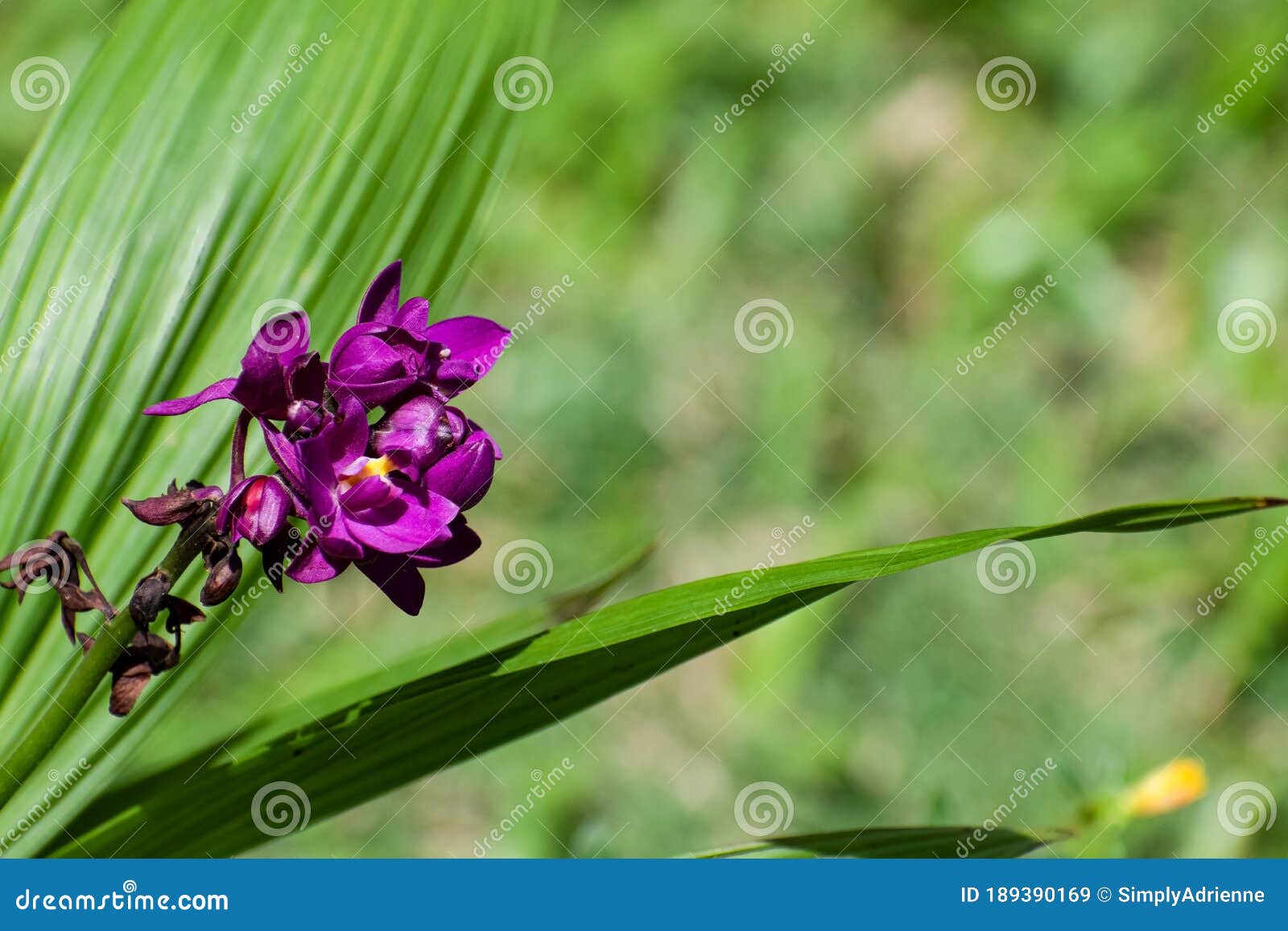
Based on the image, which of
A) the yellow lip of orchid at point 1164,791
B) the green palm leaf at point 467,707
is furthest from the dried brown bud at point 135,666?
the yellow lip of orchid at point 1164,791

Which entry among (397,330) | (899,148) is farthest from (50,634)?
(899,148)

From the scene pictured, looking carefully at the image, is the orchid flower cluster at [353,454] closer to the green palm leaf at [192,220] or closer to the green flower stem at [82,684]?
the green flower stem at [82,684]

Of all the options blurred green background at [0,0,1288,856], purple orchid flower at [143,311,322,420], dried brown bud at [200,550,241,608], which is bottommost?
dried brown bud at [200,550,241,608]

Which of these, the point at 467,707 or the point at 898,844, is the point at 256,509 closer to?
the point at 467,707

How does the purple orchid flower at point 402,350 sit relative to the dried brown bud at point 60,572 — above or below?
above

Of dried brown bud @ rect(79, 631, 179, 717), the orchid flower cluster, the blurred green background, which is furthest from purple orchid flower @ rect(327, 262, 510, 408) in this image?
the blurred green background

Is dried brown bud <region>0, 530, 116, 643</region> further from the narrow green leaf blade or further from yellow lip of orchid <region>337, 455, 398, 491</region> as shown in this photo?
the narrow green leaf blade

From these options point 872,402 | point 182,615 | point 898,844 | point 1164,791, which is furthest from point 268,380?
point 872,402
